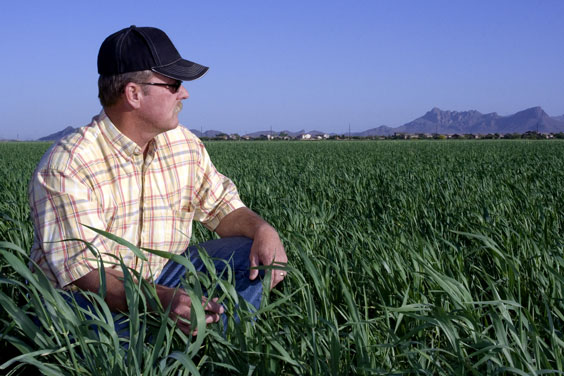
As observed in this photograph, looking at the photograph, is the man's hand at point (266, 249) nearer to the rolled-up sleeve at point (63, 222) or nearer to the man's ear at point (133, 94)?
the rolled-up sleeve at point (63, 222)

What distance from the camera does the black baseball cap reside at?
220 centimetres

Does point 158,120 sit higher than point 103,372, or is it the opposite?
point 158,120

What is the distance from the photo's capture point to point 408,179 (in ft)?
22.6

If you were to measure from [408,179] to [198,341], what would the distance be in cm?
587

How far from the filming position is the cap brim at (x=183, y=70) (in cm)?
221

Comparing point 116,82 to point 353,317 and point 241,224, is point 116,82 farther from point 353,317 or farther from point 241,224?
point 353,317

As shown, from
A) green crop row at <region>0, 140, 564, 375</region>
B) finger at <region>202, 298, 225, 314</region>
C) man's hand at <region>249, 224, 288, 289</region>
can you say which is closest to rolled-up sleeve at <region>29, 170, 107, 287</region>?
green crop row at <region>0, 140, 564, 375</region>

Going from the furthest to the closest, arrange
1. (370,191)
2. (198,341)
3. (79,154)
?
(370,191), (79,154), (198,341)

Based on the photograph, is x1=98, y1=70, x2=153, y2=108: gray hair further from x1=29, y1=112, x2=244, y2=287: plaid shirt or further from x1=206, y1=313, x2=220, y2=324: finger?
x1=206, y1=313, x2=220, y2=324: finger

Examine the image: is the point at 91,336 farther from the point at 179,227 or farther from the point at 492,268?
the point at 492,268

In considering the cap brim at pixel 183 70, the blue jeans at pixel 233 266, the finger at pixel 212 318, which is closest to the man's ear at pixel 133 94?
the cap brim at pixel 183 70

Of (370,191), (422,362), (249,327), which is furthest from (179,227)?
(370,191)

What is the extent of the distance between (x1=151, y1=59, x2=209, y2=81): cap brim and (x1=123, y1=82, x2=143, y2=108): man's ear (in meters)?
0.11

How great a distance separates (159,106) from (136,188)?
0.39 meters
